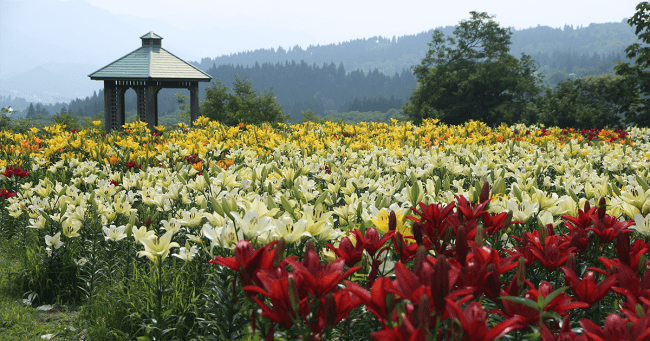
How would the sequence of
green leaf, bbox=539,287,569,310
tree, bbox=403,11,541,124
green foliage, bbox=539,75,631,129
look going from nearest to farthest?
green leaf, bbox=539,287,569,310 → green foliage, bbox=539,75,631,129 → tree, bbox=403,11,541,124

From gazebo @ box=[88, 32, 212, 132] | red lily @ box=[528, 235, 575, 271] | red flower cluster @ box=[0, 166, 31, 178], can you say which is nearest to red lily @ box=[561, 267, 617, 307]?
red lily @ box=[528, 235, 575, 271]

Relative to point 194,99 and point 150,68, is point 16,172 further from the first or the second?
point 150,68

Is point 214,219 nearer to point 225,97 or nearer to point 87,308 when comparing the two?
point 87,308

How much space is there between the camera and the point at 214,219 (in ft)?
6.00

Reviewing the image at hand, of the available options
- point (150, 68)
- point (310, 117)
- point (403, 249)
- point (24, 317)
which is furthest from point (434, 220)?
point (310, 117)

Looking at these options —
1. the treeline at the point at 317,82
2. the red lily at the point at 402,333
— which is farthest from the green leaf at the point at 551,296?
the treeline at the point at 317,82

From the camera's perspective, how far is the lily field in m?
1.11

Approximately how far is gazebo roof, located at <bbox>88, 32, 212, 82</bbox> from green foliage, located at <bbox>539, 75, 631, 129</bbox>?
56.2ft

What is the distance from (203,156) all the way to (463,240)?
400 centimetres

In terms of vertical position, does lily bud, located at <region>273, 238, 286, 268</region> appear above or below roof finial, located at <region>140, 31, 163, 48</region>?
below

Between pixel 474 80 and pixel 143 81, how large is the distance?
21953mm

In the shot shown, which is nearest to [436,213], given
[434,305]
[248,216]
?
[434,305]

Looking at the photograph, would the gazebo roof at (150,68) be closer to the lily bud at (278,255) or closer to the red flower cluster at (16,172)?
the red flower cluster at (16,172)

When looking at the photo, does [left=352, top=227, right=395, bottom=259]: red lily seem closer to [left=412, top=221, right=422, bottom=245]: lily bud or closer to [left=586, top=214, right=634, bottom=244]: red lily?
[left=412, top=221, right=422, bottom=245]: lily bud
